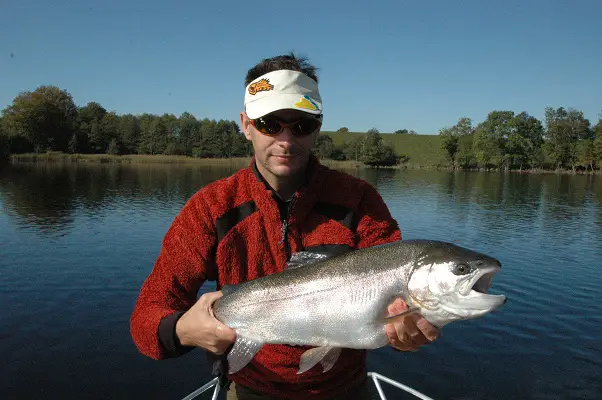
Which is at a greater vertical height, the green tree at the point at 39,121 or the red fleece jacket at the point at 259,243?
the green tree at the point at 39,121

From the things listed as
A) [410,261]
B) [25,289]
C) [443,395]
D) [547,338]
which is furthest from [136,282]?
[410,261]

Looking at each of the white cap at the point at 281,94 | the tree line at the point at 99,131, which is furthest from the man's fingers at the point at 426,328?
the tree line at the point at 99,131

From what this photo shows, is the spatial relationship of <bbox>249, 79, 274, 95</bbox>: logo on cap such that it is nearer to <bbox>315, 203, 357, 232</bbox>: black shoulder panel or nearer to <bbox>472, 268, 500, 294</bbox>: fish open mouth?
<bbox>315, 203, 357, 232</bbox>: black shoulder panel

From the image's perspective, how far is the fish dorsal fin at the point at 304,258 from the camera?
332cm

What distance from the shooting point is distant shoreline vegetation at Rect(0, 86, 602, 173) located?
102875 millimetres

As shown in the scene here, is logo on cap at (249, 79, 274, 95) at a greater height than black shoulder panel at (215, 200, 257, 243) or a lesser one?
greater

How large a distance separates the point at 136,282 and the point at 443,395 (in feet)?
36.6

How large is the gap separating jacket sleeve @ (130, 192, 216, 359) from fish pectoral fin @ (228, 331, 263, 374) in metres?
0.34

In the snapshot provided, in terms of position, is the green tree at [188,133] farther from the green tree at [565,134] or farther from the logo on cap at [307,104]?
the logo on cap at [307,104]

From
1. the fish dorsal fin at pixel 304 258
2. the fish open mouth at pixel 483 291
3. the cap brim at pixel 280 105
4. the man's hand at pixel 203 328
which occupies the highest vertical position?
the cap brim at pixel 280 105

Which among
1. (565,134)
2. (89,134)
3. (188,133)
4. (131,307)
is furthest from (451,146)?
(131,307)

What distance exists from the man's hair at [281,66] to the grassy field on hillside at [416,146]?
415 ft

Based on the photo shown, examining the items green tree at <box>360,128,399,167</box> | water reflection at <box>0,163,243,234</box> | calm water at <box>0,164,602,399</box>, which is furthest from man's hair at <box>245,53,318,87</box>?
green tree at <box>360,128,399,167</box>

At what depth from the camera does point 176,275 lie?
11.0 ft
